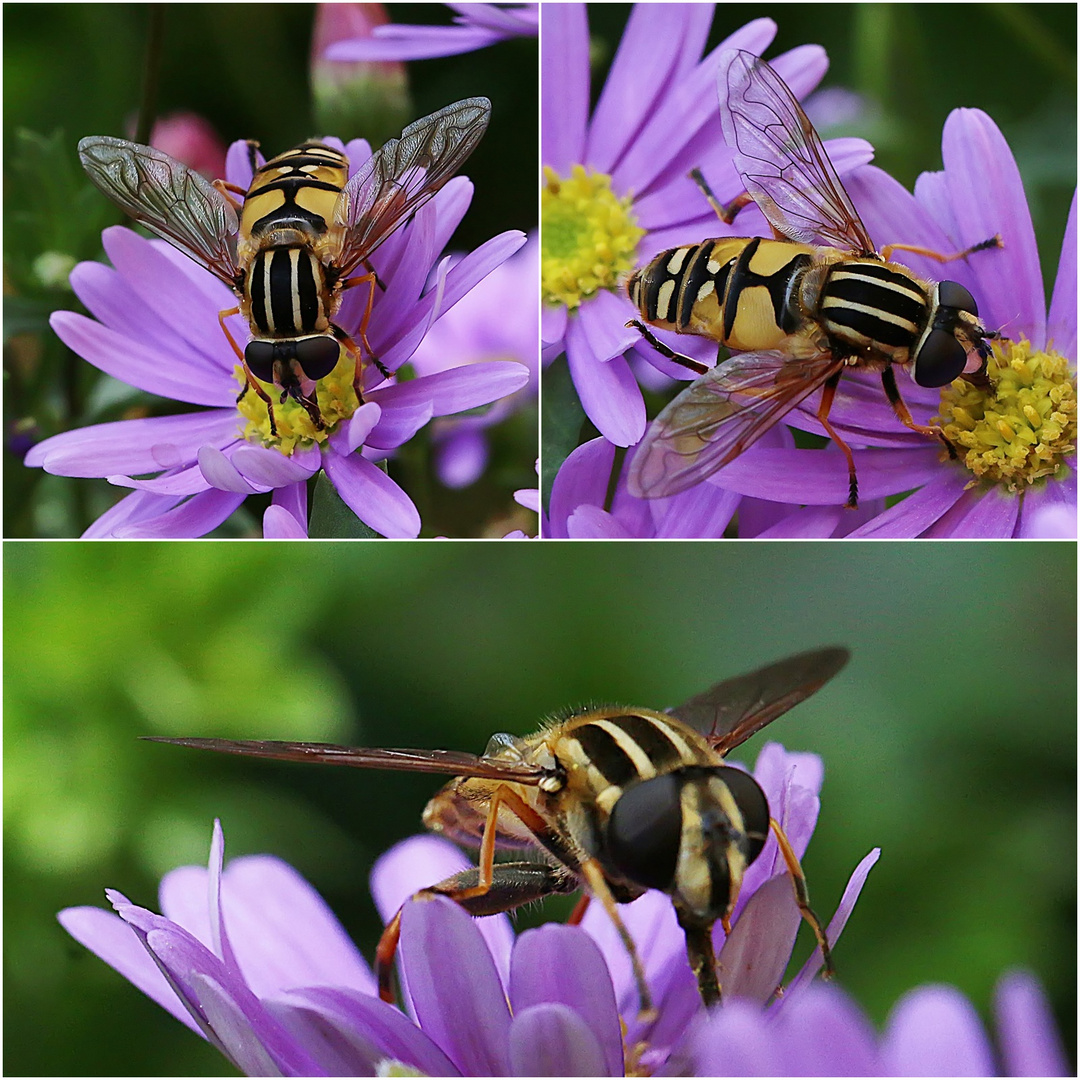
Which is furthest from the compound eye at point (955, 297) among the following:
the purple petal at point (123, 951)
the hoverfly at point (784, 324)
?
the purple petal at point (123, 951)

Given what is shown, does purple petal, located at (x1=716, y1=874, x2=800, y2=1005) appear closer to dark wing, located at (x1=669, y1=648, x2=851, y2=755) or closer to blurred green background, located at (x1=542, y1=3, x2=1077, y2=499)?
dark wing, located at (x1=669, y1=648, x2=851, y2=755)

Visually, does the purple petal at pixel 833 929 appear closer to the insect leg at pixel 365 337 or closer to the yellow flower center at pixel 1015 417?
the yellow flower center at pixel 1015 417

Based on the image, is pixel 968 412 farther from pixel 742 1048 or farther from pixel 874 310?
pixel 742 1048

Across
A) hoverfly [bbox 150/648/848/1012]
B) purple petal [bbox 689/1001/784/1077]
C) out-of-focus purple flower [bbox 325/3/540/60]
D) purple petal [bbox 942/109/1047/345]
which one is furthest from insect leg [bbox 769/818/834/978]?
out-of-focus purple flower [bbox 325/3/540/60]

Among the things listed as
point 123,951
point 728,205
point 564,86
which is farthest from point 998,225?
point 123,951

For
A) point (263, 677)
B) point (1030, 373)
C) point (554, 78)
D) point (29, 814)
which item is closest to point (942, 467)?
point (1030, 373)

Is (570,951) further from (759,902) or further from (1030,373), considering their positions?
(1030,373)
